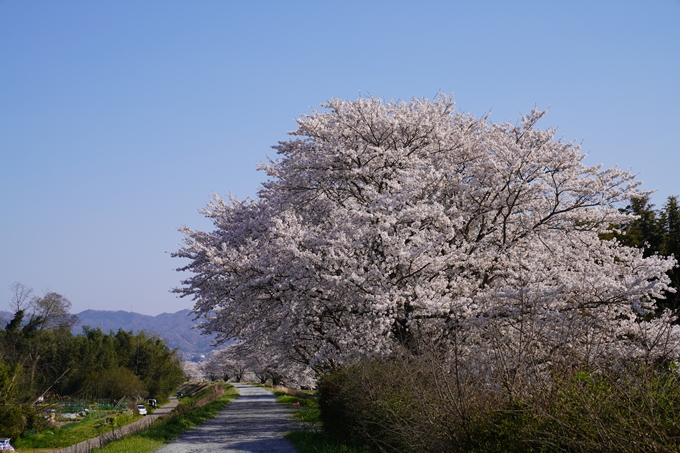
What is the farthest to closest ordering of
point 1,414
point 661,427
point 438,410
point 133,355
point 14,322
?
point 133,355 < point 14,322 < point 1,414 < point 438,410 < point 661,427

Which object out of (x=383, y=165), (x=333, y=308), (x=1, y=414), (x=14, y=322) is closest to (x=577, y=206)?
(x=383, y=165)

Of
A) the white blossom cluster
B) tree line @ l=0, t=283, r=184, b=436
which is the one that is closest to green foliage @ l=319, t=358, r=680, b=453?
the white blossom cluster

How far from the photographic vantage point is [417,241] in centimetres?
1574

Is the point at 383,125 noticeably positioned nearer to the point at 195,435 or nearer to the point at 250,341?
the point at 250,341

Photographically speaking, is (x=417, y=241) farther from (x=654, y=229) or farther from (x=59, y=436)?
→ (x=59, y=436)

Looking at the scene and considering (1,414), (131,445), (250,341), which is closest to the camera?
(131,445)

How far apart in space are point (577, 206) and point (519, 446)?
1268 centimetres

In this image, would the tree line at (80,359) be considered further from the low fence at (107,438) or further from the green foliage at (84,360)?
the low fence at (107,438)

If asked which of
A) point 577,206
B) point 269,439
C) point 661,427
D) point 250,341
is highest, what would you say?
point 577,206

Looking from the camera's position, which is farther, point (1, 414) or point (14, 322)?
point (14, 322)

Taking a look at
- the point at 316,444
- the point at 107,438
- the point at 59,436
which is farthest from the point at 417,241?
the point at 59,436

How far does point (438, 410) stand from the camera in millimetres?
7133

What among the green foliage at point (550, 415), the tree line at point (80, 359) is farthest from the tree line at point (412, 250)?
the tree line at point (80, 359)

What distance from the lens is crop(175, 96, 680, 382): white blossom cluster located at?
1525cm
